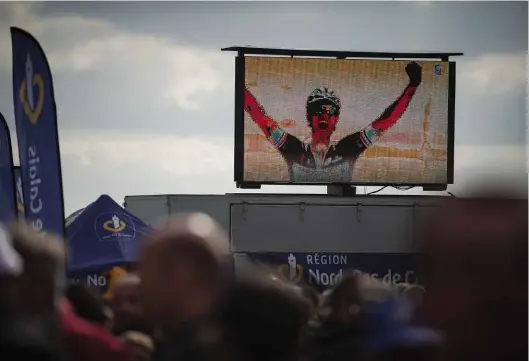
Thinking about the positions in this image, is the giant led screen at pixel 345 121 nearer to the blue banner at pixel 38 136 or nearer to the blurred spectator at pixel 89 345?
the blue banner at pixel 38 136

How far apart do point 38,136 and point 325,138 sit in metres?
15.9

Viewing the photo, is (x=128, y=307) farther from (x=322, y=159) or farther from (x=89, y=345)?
(x=322, y=159)

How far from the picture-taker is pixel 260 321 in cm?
285

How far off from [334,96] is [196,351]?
63.1ft

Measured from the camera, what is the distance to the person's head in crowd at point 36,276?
2.91m

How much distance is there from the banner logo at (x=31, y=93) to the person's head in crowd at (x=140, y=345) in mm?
3222

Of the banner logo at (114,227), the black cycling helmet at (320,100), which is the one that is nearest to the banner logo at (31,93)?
the banner logo at (114,227)

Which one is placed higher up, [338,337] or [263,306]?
[263,306]

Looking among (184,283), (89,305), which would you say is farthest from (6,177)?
(184,283)

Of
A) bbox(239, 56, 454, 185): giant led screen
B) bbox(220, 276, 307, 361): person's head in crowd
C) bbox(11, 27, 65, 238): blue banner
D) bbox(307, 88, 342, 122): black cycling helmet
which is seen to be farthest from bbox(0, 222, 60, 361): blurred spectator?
bbox(307, 88, 342, 122): black cycling helmet

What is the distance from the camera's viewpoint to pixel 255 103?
2105cm

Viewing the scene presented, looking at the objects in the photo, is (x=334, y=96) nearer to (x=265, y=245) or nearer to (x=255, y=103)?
(x=255, y=103)

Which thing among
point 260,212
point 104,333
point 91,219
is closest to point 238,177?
point 260,212

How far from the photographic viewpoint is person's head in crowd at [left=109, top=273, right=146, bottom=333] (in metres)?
2.97
